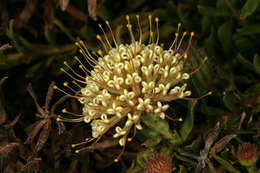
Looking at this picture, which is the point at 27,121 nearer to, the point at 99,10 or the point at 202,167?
the point at 99,10

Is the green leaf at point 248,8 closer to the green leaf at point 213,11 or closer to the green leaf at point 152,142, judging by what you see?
the green leaf at point 213,11

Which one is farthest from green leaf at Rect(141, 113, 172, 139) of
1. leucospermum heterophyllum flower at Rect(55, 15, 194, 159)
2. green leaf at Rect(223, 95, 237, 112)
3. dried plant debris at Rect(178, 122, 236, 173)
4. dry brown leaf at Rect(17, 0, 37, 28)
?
dry brown leaf at Rect(17, 0, 37, 28)

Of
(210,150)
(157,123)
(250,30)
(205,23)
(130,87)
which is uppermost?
(205,23)

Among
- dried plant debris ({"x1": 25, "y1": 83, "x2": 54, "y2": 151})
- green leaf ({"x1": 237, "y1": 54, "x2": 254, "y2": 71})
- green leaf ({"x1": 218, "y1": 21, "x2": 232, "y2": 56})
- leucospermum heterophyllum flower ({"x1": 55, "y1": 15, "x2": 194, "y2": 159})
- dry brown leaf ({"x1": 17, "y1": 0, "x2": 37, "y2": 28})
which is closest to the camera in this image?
leucospermum heterophyllum flower ({"x1": 55, "y1": 15, "x2": 194, "y2": 159})

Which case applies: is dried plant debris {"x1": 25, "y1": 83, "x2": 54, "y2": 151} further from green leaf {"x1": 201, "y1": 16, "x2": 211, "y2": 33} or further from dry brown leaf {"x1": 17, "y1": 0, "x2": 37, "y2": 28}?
green leaf {"x1": 201, "y1": 16, "x2": 211, "y2": 33}

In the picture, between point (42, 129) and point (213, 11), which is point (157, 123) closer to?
point (42, 129)

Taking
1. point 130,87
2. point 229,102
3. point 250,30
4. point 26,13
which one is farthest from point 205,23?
point 26,13
